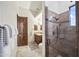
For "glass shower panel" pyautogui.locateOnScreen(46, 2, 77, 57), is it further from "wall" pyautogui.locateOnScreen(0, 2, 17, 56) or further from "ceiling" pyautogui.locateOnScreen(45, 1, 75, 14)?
"wall" pyautogui.locateOnScreen(0, 2, 17, 56)

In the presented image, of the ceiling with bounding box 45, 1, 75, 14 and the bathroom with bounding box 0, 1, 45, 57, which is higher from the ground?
the ceiling with bounding box 45, 1, 75, 14

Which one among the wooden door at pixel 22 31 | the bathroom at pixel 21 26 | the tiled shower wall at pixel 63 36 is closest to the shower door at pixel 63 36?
the tiled shower wall at pixel 63 36

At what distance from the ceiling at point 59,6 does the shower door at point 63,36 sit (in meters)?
0.04

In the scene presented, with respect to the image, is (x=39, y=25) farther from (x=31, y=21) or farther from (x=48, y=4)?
(x=48, y=4)

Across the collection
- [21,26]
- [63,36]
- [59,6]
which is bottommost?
[63,36]

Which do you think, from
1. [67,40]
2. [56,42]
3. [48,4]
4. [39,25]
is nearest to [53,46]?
[56,42]

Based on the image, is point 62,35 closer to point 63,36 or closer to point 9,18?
point 63,36

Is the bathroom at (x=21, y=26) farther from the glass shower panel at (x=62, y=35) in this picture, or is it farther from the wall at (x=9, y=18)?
the glass shower panel at (x=62, y=35)

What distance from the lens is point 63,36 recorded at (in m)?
1.31

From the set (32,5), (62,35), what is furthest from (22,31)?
(62,35)

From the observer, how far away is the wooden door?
1301 millimetres

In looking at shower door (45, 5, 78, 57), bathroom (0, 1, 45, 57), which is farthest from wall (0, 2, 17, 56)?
shower door (45, 5, 78, 57)

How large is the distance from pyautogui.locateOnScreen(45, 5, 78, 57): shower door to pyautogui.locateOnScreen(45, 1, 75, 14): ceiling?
0.14ft

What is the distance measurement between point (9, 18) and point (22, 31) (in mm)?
220
